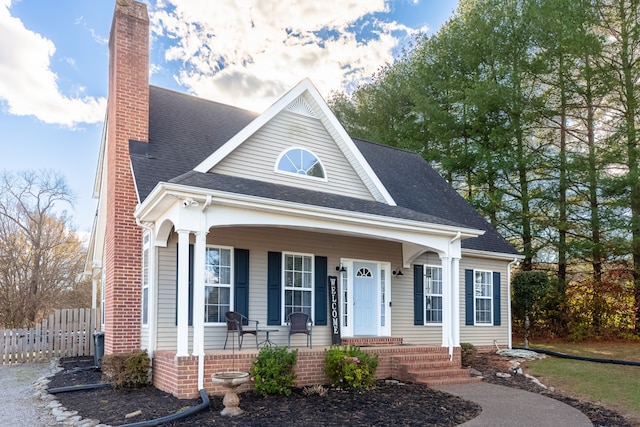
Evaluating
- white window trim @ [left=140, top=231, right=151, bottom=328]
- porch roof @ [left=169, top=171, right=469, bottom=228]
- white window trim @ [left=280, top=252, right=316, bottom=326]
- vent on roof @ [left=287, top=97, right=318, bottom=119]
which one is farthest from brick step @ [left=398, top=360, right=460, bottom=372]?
vent on roof @ [left=287, top=97, right=318, bottom=119]

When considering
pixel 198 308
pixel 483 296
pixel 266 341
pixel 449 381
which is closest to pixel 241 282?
pixel 266 341

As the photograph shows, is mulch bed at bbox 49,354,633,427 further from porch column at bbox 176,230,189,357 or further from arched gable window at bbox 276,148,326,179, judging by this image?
arched gable window at bbox 276,148,326,179

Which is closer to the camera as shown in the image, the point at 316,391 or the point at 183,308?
the point at 183,308

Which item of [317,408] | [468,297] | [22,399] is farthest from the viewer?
[468,297]

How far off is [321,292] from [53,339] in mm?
7539

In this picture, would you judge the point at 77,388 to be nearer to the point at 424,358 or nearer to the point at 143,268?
the point at 143,268

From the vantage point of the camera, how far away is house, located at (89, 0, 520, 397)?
855 centimetres

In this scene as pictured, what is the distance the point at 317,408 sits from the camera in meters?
7.36

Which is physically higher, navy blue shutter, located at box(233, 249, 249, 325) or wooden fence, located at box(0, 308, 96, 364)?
navy blue shutter, located at box(233, 249, 249, 325)

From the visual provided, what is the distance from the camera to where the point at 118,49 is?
1088 centimetres

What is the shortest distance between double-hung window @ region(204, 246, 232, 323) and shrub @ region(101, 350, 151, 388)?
141 cm

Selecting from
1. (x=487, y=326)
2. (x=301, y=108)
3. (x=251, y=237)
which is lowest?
(x=487, y=326)

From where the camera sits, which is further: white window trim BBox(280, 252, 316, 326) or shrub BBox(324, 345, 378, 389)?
white window trim BBox(280, 252, 316, 326)

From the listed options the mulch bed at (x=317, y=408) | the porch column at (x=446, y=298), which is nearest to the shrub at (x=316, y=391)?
the mulch bed at (x=317, y=408)
